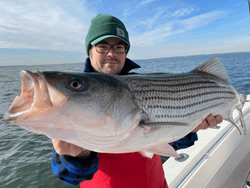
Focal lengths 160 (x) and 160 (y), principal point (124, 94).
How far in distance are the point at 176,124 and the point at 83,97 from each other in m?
0.96

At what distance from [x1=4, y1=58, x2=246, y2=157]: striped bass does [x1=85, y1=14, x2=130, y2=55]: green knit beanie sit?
3.74 ft

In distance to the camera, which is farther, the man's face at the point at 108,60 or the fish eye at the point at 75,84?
the man's face at the point at 108,60

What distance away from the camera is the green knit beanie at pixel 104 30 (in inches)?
100

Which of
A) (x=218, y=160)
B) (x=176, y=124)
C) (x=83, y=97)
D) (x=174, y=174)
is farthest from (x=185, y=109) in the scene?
Answer: (x=218, y=160)

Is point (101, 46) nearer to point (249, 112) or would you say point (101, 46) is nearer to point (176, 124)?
point (176, 124)

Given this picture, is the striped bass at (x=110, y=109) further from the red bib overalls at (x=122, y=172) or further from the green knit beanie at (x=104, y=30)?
the green knit beanie at (x=104, y=30)

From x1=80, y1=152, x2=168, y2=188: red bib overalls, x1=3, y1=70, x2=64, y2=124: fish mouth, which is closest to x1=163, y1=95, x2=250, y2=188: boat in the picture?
x1=80, y1=152, x2=168, y2=188: red bib overalls

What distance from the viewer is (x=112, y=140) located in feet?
4.52

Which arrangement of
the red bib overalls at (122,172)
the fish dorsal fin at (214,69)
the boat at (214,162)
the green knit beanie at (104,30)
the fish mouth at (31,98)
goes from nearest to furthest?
1. the fish mouth at (31,98)
2. the red bib overalls at (122,172)
3. the fish dorsal fin at (214,69)
4. the green knit beanie at (104,30)
5. the boat at (214,162)

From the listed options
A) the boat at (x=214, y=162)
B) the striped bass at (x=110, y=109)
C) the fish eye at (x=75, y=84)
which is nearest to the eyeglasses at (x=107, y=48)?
the striped bass at (x=110, y=109)

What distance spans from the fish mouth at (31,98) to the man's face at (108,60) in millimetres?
1491

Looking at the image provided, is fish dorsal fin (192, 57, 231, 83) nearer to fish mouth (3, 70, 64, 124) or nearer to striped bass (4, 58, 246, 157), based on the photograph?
striped bass (4, 58, 246, 157)

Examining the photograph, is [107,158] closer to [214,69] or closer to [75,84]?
[75,84]

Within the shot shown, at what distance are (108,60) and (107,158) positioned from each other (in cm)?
148
